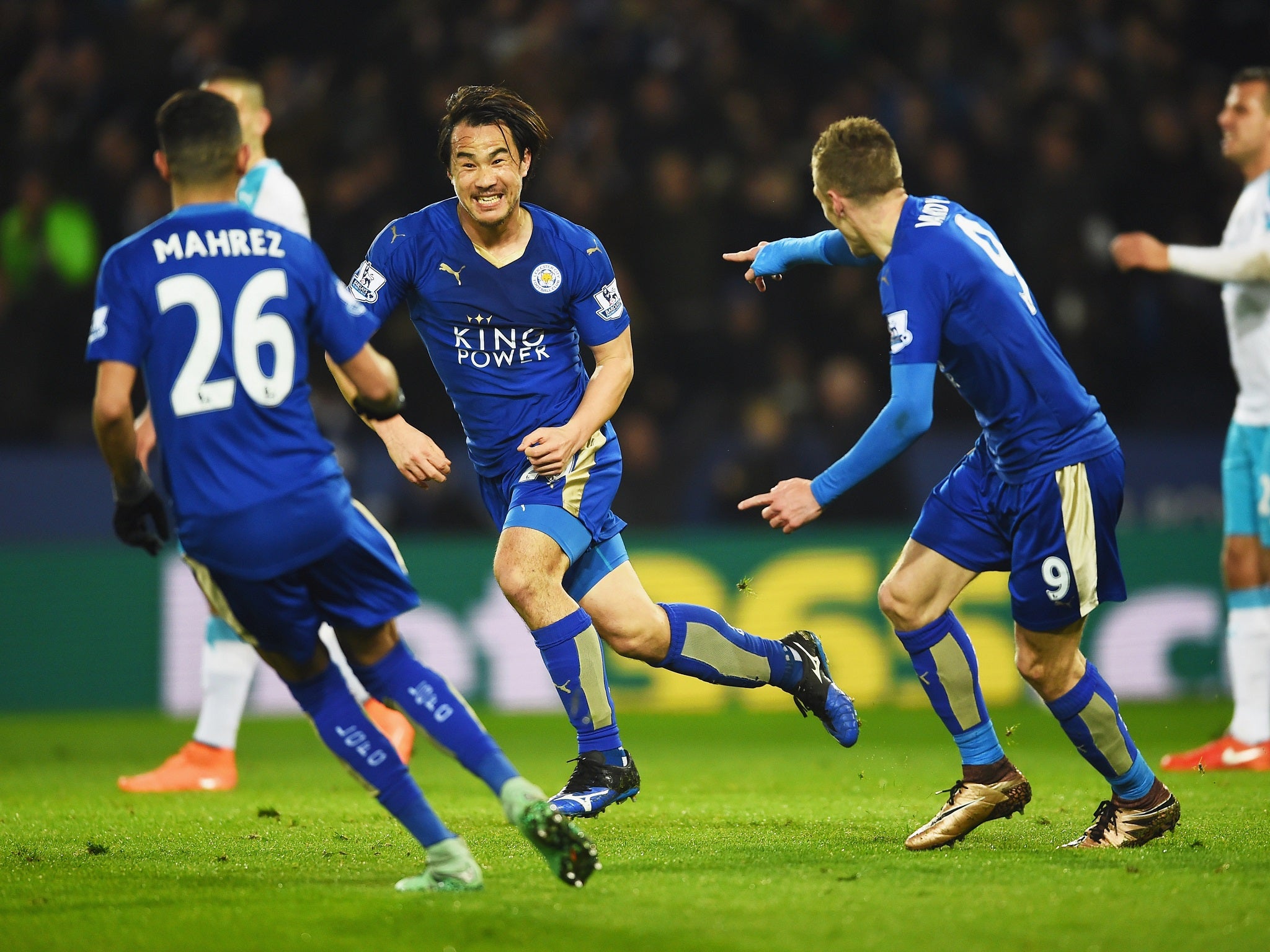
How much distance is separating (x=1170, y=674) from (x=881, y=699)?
1920 millimetres

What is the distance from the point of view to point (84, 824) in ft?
17.4

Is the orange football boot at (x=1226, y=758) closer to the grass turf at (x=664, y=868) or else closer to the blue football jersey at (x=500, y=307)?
the grass turf at (x=664, y=868)

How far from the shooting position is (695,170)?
11.9m

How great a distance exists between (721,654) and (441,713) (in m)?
1.73

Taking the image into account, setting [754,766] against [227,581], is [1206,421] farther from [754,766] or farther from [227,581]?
[227,581]

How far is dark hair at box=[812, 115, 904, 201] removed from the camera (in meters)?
4.57

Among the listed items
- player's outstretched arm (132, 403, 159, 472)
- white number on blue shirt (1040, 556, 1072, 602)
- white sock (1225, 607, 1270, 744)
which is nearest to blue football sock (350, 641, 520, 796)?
white number on blue shirt (1040, 556, 1072, 602)

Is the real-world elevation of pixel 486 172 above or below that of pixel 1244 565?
above

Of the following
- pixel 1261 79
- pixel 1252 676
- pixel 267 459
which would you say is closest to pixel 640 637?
pixel 267 459

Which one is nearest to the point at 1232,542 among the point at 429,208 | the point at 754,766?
the point at 754,766

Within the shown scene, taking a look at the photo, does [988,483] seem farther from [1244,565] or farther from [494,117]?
[1244,565]

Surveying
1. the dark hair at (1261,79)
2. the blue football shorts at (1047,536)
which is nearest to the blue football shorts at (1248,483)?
the dark hair at (1261,79)

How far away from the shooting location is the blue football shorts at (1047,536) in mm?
4523

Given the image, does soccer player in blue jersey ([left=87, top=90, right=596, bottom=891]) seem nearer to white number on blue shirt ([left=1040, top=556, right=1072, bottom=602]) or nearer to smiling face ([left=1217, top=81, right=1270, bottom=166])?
white number on blue shirt ([left=1040, top=556, right=1072, bottom=602])
